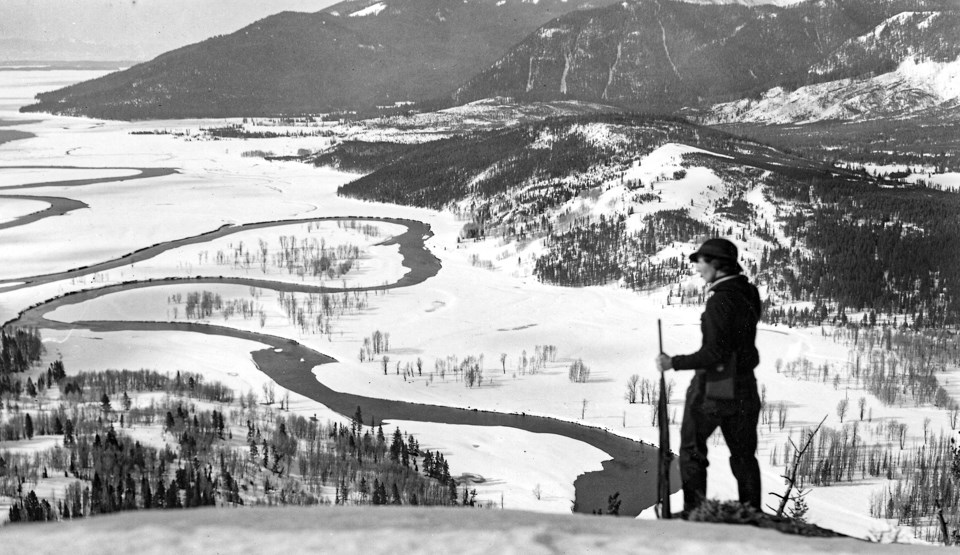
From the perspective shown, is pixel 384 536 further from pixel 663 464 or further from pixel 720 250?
pixel 720 250

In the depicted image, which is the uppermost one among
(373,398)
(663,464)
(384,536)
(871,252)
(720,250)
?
(720,250)

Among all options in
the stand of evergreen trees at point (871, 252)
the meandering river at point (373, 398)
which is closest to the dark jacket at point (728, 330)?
the meandering river at point (373, 398)

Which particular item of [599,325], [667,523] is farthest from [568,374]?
[667,523]

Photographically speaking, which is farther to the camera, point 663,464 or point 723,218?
point 723,218

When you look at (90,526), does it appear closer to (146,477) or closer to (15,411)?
(146,477)

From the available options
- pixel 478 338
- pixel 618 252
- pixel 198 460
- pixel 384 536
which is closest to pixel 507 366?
pixel 478 338

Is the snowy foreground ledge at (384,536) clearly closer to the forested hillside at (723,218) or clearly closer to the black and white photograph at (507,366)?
the black and white photograph at (507,366)

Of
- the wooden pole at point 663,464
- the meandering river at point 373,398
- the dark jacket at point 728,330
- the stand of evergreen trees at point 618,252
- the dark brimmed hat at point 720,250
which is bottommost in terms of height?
the meandering river at point 373,398
